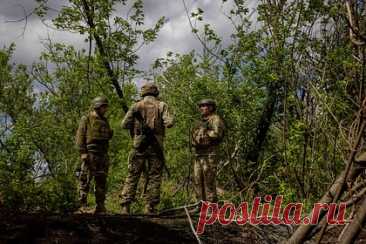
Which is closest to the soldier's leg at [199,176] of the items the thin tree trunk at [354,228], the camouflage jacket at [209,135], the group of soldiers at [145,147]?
the group of soldiers at [145,147]

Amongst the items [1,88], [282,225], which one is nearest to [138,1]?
[282,225]

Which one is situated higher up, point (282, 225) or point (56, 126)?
point (56, 126)

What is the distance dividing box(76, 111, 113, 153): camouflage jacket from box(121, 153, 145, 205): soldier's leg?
737 millimetres

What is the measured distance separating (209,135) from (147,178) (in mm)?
1496

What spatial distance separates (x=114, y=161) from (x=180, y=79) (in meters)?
3.66

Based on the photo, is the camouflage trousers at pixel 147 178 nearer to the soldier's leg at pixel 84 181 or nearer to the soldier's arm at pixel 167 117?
the soldier's arm at pixel 167 117

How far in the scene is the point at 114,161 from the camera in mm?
17828

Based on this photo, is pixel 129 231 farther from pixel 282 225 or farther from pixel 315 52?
pixel 315 52

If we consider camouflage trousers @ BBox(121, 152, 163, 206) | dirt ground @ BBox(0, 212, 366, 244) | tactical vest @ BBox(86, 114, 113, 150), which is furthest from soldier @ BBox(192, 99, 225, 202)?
dirt ground @ BBox(0, 212, 366, 244)

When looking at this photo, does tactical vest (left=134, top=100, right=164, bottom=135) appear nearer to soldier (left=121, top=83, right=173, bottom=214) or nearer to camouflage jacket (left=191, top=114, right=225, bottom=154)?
soldier (left=121, top=83, right=173, bottom=214)

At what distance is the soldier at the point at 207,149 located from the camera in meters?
9.20

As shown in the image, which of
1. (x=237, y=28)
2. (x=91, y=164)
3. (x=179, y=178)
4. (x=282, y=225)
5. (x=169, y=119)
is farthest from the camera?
(x=179, y=178)

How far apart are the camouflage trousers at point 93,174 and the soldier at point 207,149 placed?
1.69 metres

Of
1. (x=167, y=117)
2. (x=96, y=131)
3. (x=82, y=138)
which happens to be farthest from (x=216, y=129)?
(x=82, y=138)
